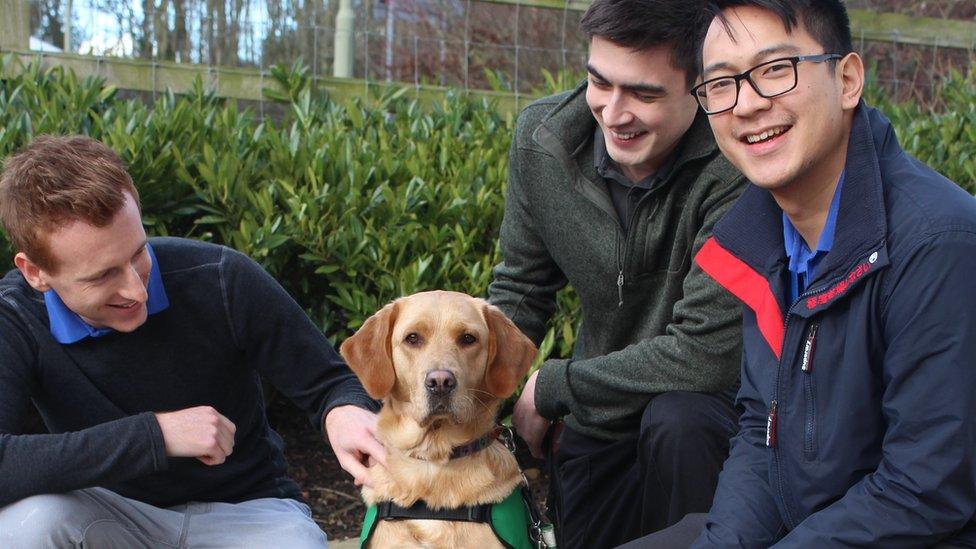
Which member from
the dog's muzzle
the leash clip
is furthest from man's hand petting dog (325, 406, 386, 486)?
the leash clip

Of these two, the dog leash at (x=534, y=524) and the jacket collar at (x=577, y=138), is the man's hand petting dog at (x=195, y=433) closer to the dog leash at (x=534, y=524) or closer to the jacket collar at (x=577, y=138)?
the dog leash at (x=534, y=524)

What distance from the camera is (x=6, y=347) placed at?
3145 mm

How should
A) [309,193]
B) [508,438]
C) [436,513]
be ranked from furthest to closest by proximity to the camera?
[309,193] → [508,438] → [436,513]

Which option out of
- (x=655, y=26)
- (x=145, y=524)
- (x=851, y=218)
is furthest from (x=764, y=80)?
(x=145, y=524)

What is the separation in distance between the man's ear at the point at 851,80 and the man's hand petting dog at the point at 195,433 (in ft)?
6.09

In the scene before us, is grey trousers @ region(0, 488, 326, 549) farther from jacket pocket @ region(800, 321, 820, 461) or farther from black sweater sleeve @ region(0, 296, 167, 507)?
jacket pocket @ region(800, 321, 820, 461)

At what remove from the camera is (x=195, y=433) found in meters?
3.06

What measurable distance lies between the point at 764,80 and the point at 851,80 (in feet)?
0.69

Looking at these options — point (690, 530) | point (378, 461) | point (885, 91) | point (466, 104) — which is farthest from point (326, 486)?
point (885, 91)

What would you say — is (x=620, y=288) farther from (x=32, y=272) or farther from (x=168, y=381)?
(x=32, y=272)

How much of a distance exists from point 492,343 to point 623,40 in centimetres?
104

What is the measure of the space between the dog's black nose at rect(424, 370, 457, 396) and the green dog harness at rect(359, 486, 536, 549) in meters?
0.37

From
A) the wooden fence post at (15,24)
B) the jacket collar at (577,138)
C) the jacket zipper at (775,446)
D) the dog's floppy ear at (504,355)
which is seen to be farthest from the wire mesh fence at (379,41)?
the jacket zipper at (775,446)

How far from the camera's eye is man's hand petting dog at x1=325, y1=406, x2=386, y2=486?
346cm
